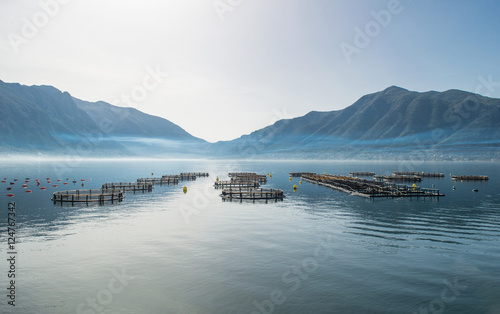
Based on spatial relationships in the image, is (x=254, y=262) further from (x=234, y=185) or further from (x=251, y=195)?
(x=234, y=185)

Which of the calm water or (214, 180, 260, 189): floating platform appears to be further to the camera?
(214, 180, 260, 189): floating platform

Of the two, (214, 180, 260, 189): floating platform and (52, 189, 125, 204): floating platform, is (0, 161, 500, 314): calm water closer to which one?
(52, 189, 125, 204): floating platform

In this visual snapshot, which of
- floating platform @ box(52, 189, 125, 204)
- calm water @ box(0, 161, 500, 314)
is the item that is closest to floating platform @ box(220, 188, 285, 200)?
calm water @ box(0, 161, 500, 314)

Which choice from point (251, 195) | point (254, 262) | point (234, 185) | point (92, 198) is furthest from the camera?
point (234, 185)

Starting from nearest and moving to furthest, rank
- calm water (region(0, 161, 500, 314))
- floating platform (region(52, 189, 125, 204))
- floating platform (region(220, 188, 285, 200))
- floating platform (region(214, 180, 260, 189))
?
calm water (region(0, 161, 500, 314))
floating platform (region(52, 189, 125, 204))
floating platform (region(220, 188, 285, 200))
floating platform (region(214, 180, 260, 189))

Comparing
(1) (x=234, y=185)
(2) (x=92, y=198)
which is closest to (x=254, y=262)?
(2) (x=92, y=198)

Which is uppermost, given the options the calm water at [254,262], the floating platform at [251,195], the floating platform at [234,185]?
the floating platform at [234,185]

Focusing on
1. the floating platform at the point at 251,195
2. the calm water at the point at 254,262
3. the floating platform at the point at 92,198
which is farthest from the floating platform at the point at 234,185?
the calm water at the point at 254,262

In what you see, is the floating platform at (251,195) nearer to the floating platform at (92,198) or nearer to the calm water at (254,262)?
the calm water at (254,262)
